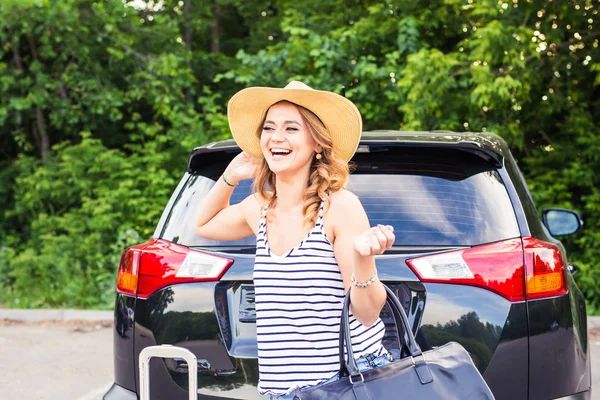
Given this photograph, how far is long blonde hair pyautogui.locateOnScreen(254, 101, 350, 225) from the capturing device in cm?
219

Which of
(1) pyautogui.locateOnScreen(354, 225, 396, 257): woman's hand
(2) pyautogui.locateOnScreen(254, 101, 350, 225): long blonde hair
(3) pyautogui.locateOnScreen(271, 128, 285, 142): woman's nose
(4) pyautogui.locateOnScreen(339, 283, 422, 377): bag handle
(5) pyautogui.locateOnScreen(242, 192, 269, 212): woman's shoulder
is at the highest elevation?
(3) pyautogui.locateOnScreen(271, 128, 285, 142): woman's nose

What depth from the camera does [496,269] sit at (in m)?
2.82

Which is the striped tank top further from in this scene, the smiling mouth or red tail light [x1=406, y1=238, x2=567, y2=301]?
red tail light [x1=406, y1=238, x2=567, y2=301]

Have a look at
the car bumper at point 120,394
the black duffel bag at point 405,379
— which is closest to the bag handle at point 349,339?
the black duffel bag at point 405,379

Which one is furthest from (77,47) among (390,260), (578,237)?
(390,260)

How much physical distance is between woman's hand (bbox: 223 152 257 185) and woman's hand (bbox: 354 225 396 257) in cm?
72

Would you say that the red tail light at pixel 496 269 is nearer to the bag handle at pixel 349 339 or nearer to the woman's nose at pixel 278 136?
the bag handle at pixel 349 339

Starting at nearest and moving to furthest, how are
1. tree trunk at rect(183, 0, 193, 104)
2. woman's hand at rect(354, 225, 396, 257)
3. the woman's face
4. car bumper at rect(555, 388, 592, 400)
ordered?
woman's hand at rect(354, 225, 396, 257)
the woman's face
car bumper at rect(555, 388, 592, 400)
tree trunk at rect(183, 0, 193, 104)

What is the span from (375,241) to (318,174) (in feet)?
1.56

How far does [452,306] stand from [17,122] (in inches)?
376

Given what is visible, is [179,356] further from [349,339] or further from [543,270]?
[543,270]

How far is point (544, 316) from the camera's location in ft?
9.37

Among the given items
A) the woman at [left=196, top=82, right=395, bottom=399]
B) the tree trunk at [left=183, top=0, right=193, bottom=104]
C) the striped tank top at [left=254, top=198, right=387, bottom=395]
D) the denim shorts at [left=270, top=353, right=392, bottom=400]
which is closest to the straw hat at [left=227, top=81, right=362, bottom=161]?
the woman at [left=196, top=82, right=395, bottom=399]

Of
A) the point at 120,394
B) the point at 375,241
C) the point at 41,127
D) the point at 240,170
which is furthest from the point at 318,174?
the point at 41,127
